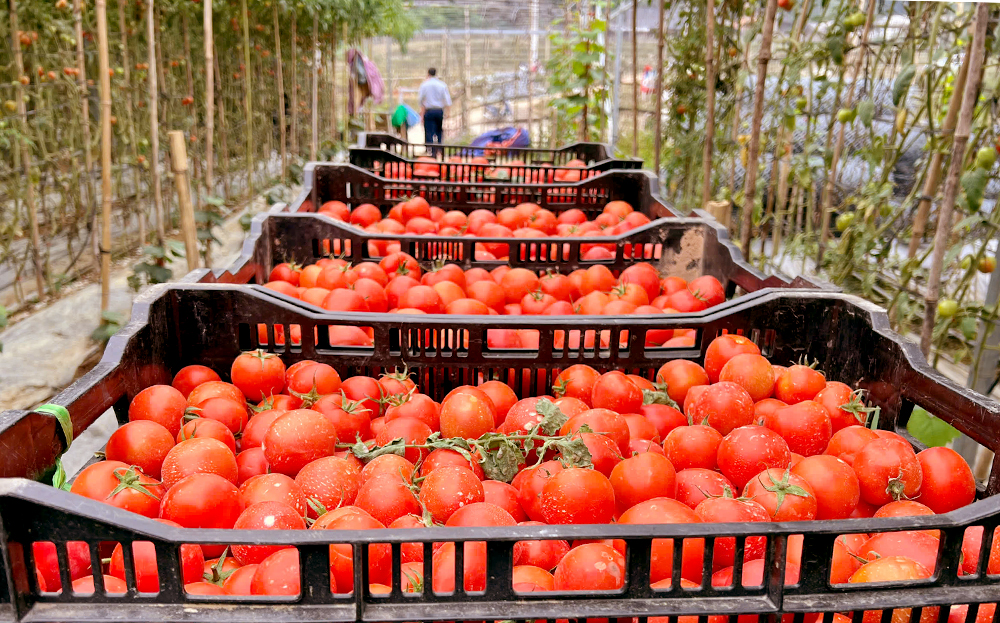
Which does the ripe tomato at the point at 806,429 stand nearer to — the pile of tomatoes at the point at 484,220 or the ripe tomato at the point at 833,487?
the ripe tomato at the point at 833,487

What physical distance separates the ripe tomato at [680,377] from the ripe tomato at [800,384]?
0.52 ft

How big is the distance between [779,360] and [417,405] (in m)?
0.98

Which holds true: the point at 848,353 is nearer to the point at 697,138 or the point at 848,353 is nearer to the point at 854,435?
the point at 854,435

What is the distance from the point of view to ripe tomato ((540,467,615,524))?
1300mm

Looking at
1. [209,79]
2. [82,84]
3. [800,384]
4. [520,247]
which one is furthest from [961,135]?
[82,84]

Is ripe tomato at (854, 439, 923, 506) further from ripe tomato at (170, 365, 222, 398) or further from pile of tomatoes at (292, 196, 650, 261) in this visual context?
pile of tomatoes at (292, 196, 650, 261)

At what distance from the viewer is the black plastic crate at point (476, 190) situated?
3.48 meters

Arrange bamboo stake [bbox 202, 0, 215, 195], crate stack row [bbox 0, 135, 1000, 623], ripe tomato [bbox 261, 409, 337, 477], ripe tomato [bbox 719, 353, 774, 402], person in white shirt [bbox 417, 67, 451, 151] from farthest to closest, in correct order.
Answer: person in white shirt [bbox 417, 67, 451, 151] → bamboo stake [bbox 202, 0, 215, 195] → ripe tomato [bbox 719, 353, 774, 402] → ripe tomato [bbox 261, 409, 337, 477] → crate stack row [bbox 0, 135, 1000, 623]

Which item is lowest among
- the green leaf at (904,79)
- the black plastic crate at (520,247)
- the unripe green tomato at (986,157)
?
the black plastic crate at (520,247)

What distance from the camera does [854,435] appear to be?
1.54 m

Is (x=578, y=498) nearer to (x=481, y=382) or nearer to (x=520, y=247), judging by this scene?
(x=481, y=382)

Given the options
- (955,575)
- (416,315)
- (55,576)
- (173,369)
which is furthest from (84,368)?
(955,575)

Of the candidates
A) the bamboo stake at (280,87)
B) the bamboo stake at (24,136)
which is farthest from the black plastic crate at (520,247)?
the bamboo stake at (280,87)

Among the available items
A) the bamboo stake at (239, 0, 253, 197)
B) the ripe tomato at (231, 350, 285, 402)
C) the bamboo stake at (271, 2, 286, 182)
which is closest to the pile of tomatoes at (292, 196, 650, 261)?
the ripe tomato at (231, 350, 285, 402)
